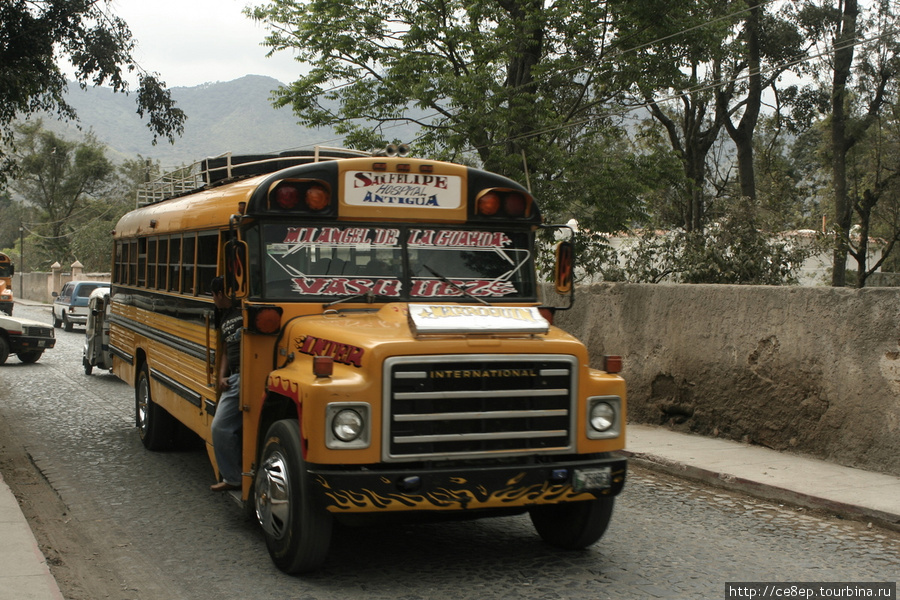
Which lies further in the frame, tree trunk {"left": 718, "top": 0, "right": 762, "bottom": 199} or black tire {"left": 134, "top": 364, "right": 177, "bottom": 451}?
tree trunk {"left": 718, "top": 0, "right": 762, "bottom": 199}

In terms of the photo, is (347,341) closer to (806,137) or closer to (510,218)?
(510,218)

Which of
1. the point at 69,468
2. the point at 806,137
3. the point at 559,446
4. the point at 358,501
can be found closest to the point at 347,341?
the point at 358,501

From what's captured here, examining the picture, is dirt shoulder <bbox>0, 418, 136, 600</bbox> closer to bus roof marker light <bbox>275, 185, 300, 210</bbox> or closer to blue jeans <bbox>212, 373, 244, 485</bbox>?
blue jeans <bbox>212, 373, 244, 485</bbox>

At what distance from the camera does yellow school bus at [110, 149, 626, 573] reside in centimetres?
521

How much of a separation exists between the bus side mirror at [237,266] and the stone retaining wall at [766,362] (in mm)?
5794

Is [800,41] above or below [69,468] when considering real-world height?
above

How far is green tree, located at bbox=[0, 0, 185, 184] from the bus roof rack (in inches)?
98.8

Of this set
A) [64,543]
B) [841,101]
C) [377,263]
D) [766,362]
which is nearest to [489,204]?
[377,263]

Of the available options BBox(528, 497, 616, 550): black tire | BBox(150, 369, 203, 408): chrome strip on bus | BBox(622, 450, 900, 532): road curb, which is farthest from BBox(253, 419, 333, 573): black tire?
BBox(622, 450, 900, 532): road curb

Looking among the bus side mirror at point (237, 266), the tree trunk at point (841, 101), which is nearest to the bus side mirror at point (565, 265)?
the bus side mirror at point (237, 266)

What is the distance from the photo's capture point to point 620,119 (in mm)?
27766

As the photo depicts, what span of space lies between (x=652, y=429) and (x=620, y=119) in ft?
59.1

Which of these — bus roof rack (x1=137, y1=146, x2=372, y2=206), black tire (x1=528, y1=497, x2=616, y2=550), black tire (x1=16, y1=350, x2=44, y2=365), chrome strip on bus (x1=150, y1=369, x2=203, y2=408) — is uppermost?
bus roof rack (x1=137, y1=146, x2=372, y2=206)

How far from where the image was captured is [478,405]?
5.36 meters
